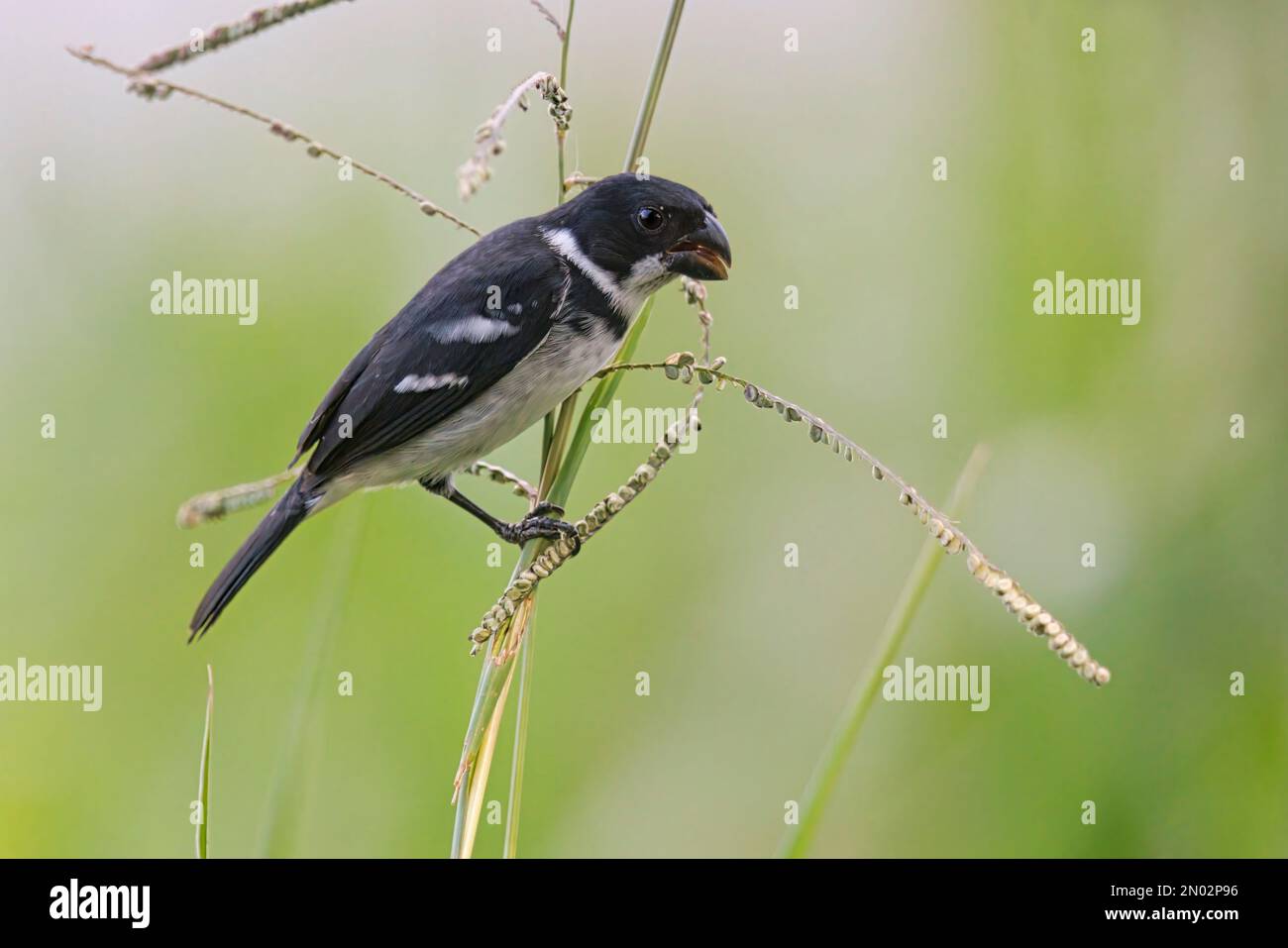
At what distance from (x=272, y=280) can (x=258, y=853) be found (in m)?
3.00

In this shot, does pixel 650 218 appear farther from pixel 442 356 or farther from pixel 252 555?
pixel 252 555

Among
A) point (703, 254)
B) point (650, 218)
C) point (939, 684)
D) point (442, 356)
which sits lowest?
point (939, 684)

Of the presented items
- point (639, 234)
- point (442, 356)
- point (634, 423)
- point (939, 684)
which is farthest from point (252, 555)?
point (939, 684)

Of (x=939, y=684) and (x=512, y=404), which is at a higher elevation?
(x=512, y=404)

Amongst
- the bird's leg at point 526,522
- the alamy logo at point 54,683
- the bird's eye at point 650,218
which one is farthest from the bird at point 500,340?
the alamy logo at point 54,683

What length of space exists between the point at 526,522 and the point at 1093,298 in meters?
2.19

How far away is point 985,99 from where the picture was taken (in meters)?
4.10

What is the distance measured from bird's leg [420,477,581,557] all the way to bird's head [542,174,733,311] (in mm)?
710

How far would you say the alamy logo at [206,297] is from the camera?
13.4 feet

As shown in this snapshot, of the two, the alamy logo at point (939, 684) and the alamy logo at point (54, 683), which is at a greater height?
the alamy logo at point (54, 683)

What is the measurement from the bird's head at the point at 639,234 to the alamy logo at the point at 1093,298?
1.34m

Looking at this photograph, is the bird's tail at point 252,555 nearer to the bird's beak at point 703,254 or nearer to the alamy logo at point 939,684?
the bird's beak at point 703,254

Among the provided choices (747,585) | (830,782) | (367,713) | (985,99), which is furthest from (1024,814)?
(985,99)

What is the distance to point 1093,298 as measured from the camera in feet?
12.1
